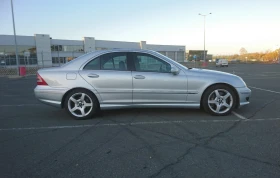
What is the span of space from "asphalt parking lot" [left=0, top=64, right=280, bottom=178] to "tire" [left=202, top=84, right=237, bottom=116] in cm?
18

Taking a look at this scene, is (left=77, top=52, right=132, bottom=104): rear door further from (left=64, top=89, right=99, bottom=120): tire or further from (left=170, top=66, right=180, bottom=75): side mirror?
(left=170, top=66, right=180, bottom=75): side mirror

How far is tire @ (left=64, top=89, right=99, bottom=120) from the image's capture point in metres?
4.59

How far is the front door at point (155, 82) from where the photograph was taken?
4508 millimetres

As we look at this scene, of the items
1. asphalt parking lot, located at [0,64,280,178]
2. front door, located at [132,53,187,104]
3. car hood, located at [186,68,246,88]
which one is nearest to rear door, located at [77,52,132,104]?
front door, located at [132,53,187,104]

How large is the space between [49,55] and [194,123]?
1821 inches

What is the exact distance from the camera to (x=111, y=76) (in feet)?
14.8

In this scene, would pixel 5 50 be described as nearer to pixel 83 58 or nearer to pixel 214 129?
pixel 83 58

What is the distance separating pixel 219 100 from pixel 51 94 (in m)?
3.88

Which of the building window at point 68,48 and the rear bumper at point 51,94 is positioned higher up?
the building window at point 68,48

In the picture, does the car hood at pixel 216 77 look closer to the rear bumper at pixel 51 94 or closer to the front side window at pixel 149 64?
the front side window at pixel 149 64

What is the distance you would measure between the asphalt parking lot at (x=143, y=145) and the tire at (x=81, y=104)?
212mm

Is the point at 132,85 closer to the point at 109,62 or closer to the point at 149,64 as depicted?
the point at 149,64

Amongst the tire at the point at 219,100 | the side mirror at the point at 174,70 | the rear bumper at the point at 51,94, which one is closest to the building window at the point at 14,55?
the rear bumper at the point at 51,94

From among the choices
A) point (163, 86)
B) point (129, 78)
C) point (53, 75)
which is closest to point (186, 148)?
point (163, 86)
